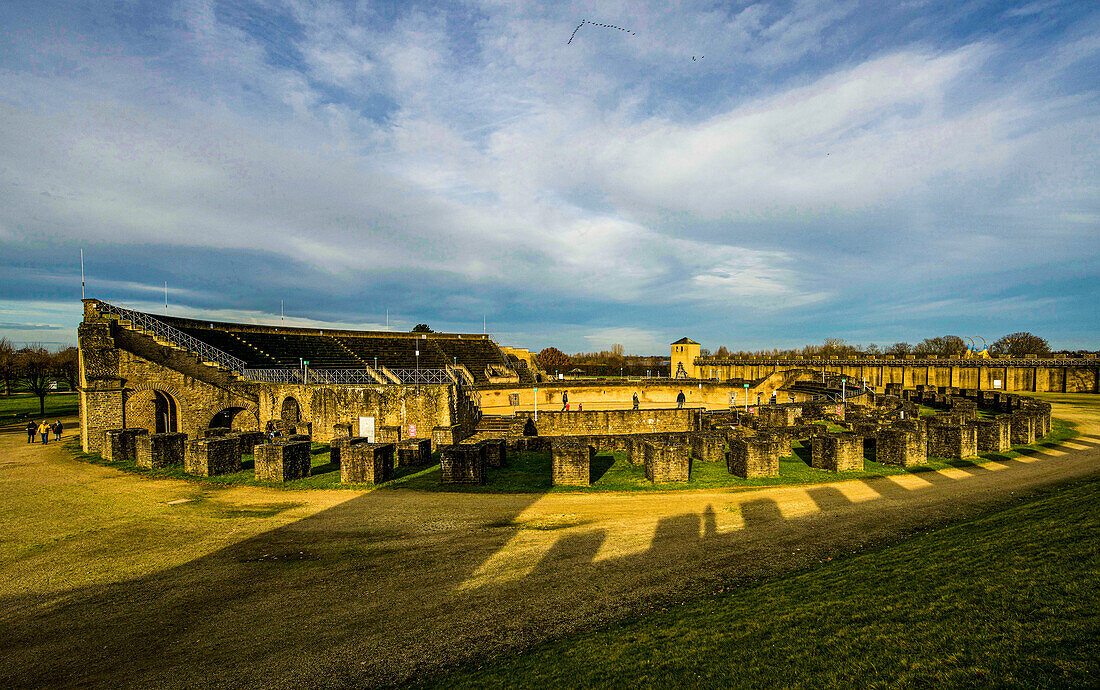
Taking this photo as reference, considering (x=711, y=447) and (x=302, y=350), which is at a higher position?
(x=302, y=350)

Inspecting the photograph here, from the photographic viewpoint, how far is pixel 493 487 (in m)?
14.2

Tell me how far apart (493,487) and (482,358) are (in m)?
33.6

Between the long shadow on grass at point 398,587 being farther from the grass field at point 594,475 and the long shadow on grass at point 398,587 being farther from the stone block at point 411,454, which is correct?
the stone block at point 411,454

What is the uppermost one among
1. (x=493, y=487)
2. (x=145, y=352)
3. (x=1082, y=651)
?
(x=145, y=352)

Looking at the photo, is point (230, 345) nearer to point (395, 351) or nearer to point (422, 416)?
point (395, 351)

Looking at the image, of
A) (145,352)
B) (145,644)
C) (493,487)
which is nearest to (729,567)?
(493,487)

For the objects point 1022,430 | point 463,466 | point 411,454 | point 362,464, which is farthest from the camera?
point 1022,430

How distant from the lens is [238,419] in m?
25.7

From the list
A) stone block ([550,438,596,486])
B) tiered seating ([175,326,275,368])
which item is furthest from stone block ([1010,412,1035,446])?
tiered seating ([175,326,275,368])

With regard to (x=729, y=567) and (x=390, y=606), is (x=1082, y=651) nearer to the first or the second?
(x=729, y=567)

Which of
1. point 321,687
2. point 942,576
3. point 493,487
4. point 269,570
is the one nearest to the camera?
point 321,687

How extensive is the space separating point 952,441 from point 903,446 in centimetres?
230

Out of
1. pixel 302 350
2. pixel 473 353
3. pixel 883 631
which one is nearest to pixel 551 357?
pixel 473 353

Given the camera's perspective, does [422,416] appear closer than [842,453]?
No
